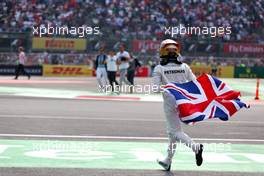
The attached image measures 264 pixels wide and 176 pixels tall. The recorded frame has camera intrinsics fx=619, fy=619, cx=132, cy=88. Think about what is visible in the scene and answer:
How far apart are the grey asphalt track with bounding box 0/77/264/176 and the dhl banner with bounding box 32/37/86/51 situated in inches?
771

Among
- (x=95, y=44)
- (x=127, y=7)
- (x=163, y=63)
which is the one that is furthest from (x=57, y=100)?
(x=127, y=7)

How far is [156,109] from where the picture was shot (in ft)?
58.1

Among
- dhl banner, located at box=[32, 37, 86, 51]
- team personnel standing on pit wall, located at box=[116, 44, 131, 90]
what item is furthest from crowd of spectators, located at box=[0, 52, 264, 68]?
team personnel standing on pit wall, located at box=[116, 44, 131, 90]

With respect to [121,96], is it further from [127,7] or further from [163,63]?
[127,7]

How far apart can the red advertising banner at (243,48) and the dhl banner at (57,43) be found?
33.1 feet

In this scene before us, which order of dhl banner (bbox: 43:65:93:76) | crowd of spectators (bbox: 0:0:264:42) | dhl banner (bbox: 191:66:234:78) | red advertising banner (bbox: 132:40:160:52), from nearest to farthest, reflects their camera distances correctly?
red advertising banner (bbox: 132:40:160:52) < crowd of spectators (bbox: 0:0:264:42) < dhl banner (bbox: 43:65:93:76) < dhl banner (bbox: 191:66:234:78)

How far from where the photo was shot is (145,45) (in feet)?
132

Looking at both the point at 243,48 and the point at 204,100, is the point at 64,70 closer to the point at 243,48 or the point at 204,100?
the point at 243,48

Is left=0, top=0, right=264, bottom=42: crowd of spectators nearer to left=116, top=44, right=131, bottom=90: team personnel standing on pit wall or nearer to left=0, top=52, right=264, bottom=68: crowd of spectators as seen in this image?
left=0, top=52, right=264, bottom=68: crowd of spectators

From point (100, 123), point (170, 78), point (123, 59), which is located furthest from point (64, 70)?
point (170, 78)

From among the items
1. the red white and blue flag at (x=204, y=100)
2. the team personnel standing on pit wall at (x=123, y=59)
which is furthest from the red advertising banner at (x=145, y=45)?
the red white and blue flag at (x=204, y=100)

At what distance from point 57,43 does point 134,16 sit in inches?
274

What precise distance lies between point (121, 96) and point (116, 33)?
18.1 m

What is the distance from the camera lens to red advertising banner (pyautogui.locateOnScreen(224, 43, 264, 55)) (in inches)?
1666
